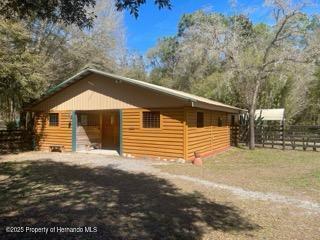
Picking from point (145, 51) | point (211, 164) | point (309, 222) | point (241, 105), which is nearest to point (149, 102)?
point (211, 164)

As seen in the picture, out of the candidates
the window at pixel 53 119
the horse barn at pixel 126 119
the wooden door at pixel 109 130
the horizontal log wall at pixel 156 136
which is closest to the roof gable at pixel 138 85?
the horse barn at pixel 126 119

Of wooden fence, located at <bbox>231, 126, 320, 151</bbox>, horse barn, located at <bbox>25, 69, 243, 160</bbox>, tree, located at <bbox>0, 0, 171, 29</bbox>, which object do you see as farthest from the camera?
wooden fence, located at <bbox>231, 126, 320, 151</bbox>

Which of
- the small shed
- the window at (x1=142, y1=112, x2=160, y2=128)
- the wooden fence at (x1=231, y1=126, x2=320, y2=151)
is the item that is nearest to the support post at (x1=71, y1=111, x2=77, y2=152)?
the window at (x1=142, y1=112, x2=160, y2=128)

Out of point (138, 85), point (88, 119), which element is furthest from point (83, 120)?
point (138, 85)

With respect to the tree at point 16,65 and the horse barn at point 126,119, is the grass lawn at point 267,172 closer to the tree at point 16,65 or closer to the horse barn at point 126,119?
the horse barn at point 126,119

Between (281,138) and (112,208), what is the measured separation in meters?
15.2

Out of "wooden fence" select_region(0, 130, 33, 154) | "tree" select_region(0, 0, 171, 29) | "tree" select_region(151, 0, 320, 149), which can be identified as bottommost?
"wooden fence" select_region(0, 130, 33, 154)

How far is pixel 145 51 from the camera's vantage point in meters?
46.7

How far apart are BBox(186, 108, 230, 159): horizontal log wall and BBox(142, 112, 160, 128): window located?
4.68 ft

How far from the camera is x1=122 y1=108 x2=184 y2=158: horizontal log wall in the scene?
1291cm

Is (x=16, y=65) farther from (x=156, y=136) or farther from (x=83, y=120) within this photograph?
(x=156, y=136)

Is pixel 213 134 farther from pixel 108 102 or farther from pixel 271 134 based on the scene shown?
pixel 108 102

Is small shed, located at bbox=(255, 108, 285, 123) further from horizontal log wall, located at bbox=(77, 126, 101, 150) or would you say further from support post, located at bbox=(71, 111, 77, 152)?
support post, located at bbox=(71, 111, 77, 152)

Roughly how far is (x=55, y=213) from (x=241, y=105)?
22.8 metres
